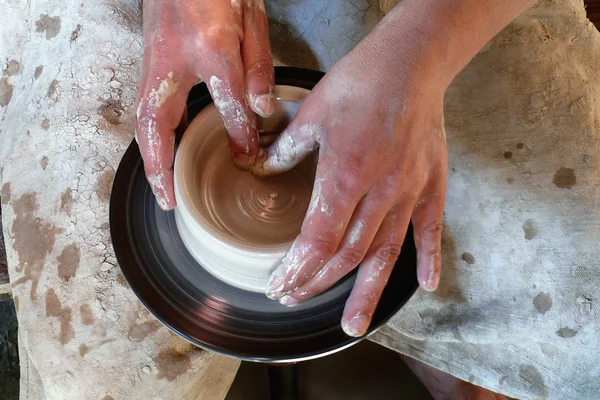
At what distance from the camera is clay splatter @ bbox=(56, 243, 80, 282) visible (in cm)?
110

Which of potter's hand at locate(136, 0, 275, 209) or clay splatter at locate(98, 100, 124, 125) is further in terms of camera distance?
clay splatter at locate(98, 100, 124, 125)

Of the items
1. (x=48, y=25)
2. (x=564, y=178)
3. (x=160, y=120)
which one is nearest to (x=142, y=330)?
(x=160, y=120)

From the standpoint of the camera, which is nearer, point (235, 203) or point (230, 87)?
point (230, 87)

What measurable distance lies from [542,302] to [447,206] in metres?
0.29

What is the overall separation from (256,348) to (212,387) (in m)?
0.36

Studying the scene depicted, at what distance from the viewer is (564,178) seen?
1.16 m

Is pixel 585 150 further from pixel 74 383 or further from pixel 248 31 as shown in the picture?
pixel 74 383

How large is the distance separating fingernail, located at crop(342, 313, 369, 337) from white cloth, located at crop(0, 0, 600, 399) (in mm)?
334

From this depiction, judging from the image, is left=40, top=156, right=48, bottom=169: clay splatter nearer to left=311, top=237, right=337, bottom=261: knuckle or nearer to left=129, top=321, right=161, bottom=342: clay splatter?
left=129, top=321, right=161, bottom=342: clay splatter

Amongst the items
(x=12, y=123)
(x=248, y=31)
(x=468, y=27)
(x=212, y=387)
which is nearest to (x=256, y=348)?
(x=212, y=387)

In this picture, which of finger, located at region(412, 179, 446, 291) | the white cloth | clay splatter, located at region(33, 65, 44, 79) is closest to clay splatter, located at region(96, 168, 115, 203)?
the white cloth

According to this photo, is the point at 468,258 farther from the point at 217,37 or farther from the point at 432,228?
the point at 217,37

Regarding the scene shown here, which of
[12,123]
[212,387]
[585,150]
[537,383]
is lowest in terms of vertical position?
[212,387]

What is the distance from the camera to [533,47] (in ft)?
4.20
